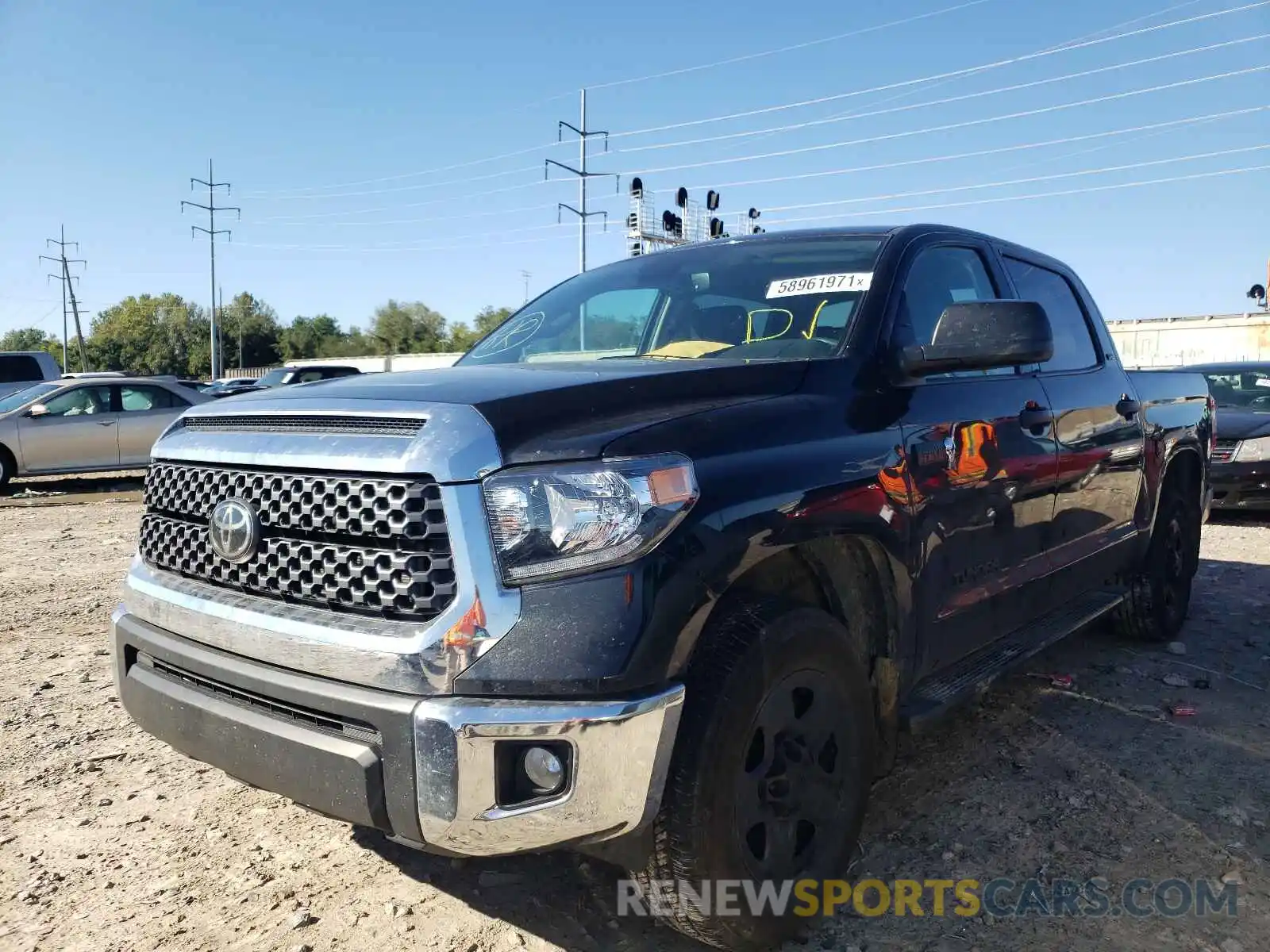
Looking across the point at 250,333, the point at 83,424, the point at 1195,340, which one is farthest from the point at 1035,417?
the point at 250,333

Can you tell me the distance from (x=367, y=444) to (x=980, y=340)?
5.70 ft

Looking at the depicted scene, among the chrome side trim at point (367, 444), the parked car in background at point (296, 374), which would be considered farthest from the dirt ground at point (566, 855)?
the parked car in background at point (296, 374)

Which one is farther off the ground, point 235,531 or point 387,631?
point 235,531

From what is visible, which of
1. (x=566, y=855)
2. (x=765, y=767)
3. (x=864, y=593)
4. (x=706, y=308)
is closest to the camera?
(x=765, y=767)

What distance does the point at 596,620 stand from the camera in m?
1.85

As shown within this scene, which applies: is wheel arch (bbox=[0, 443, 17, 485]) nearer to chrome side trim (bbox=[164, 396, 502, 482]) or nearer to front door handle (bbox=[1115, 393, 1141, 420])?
chrome side trim (bbox=[164, 396, 502, 482])

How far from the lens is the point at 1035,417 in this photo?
3.44 m

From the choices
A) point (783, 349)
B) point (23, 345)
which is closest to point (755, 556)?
point (783, 349)

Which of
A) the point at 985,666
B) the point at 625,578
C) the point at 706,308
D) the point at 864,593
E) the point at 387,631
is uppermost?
the point at 706,308

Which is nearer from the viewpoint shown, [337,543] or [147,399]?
[337,543]

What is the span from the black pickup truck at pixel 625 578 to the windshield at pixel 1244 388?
27.8ft

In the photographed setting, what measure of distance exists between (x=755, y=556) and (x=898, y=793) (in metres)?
1.56

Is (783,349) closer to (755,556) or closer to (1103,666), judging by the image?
(755,556)

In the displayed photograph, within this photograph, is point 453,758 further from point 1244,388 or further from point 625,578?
point 1244,388
